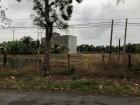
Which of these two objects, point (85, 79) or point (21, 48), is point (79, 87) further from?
point (21, 48)

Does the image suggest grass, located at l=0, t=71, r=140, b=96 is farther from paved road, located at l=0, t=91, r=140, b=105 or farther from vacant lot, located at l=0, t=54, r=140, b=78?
vacant lot, located at l=0, t=54, r=140, b=78

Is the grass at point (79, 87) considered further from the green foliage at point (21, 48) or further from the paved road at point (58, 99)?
the green foliage at point (21, 48)

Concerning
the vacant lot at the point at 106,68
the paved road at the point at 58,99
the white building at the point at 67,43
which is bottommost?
the paved road at the point at 58,99

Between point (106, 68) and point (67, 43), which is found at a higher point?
point (67, 43)

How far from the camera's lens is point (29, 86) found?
760 inches

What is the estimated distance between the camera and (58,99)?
578 inches

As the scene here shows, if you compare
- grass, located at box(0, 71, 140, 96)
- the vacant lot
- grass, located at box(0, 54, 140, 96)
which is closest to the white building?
the vacant lot

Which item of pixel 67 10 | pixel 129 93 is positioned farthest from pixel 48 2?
pixel 129 93

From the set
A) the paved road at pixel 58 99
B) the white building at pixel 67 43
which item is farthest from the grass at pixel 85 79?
the white building at pixel 67 43

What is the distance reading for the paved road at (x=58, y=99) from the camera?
13695 millimetres

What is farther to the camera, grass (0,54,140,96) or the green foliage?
the green foliage

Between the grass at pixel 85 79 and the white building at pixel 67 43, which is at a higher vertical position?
the white building at pixel 67 43

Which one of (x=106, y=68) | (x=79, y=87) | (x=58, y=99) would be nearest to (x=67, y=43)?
(x=106, y=68)

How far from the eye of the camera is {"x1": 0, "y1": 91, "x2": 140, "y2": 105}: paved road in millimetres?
13695
